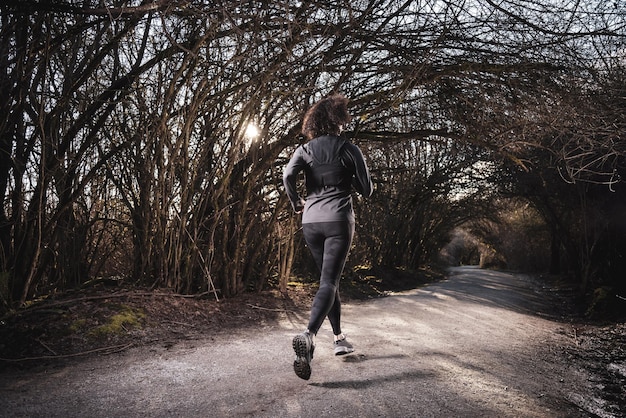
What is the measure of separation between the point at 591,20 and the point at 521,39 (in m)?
0.66

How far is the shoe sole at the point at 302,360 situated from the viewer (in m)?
2.99

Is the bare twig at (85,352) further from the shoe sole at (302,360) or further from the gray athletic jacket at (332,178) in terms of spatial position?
the gray athletic jacket at (332,178)

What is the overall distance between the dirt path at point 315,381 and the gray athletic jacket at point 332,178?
1155 mm

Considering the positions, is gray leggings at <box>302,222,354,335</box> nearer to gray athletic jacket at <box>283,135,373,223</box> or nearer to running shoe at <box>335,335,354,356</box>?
gray athletic jacket at <box>283,135,373,223</box>

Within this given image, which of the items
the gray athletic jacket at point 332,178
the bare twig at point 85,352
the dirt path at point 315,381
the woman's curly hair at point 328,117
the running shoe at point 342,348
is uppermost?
the woman's curly hair at point 328,117

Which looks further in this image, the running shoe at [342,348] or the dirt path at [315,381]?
the running shoe at [342,348]

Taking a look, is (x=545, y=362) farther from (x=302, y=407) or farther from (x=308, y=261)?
(x=308, y=261)

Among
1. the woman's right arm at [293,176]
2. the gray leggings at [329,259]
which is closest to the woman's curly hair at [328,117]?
the woman's right arm at [293,176]

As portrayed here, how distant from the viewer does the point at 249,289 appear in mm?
7285

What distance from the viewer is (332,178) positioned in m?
3.39

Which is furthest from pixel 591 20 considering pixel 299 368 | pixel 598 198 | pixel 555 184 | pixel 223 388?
pixel 555 184

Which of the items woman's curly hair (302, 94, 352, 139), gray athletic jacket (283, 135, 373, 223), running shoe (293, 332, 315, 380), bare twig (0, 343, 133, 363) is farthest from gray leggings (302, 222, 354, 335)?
bare twig (0, 343, 133, 363)

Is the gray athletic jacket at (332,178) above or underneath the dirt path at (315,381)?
above

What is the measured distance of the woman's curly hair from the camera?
139 inches
